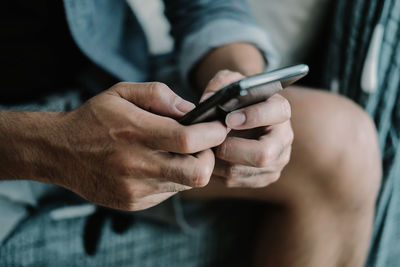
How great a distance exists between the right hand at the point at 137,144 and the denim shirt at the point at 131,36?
0.18 metres

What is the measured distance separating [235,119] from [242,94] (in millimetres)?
48

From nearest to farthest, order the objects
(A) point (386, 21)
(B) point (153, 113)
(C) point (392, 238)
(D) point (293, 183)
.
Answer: (B) point (153, 113) < (D) point (293, 183) < (A) point (386, 21) < (C) point (392, 238)

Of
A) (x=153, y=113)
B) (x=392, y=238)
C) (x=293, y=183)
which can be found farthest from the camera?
(x=392, y=238)

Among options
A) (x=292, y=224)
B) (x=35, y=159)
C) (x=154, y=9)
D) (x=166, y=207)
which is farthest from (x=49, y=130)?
(x=154, y=9)

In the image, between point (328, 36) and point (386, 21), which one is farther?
point (328, 36)

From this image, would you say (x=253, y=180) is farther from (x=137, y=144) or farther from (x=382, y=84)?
(x=382, y=84)

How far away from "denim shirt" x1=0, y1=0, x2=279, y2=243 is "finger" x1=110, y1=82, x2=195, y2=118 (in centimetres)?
20

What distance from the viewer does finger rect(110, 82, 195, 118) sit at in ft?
0.99

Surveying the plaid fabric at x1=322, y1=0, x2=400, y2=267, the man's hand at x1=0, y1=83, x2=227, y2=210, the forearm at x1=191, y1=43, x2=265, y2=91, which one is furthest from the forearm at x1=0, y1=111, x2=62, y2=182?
the plaid fabric at x1=322, y1=0, x2=400, y2=267

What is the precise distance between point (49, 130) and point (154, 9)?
1.45ft

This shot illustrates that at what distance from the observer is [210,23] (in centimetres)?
54

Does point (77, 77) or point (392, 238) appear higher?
point (77, 77)

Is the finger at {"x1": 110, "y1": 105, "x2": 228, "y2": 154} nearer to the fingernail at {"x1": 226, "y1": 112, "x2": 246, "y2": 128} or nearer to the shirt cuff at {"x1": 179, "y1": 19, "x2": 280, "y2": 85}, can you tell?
the fingernail at {"x1": 226, "y1": 112, "x2": 246, "y2": 128}

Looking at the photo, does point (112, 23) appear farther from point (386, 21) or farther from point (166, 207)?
point (386, 21)
